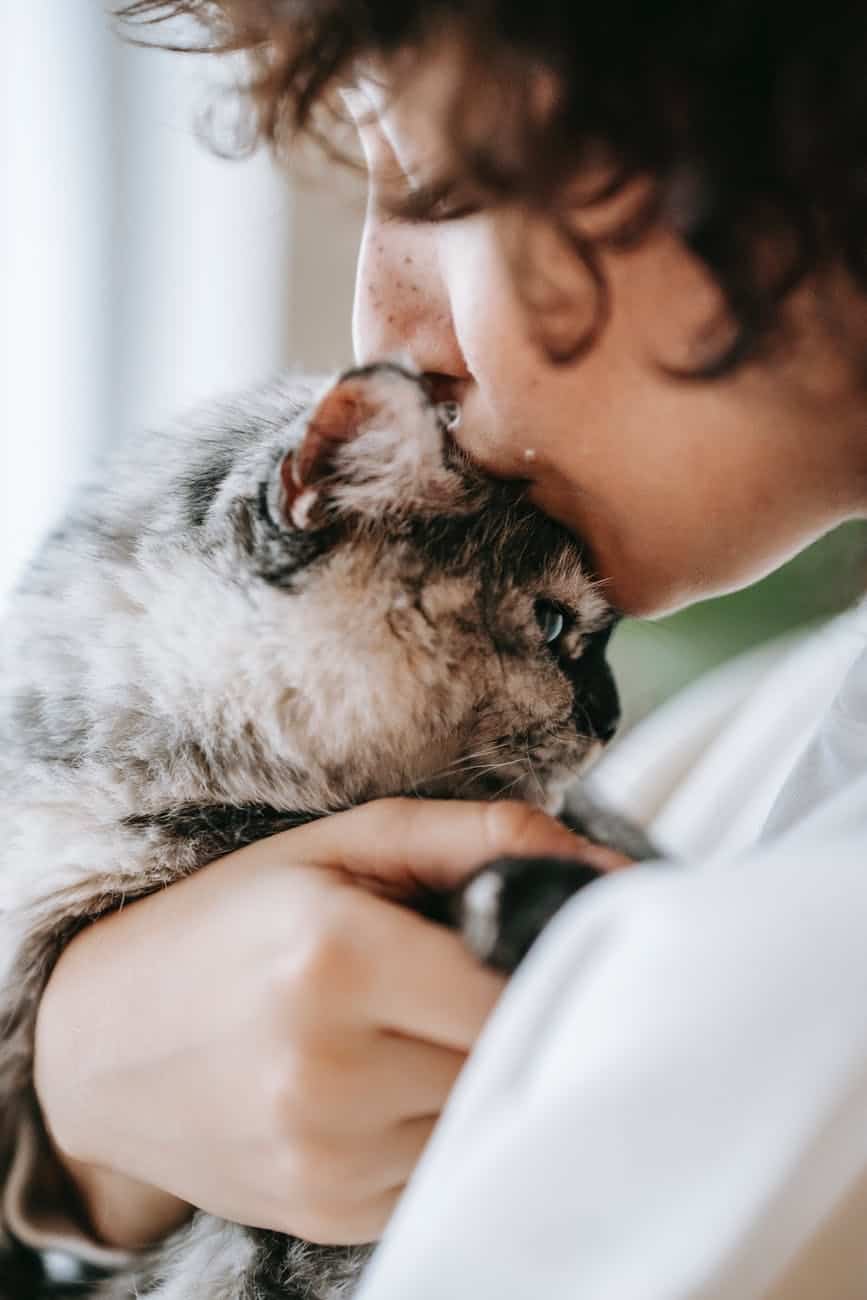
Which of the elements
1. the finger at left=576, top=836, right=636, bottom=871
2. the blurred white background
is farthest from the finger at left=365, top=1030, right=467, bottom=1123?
the blurred white background

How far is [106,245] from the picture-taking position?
1.18 metres

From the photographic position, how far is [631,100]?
0.52 m

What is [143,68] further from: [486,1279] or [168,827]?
[486,1279]

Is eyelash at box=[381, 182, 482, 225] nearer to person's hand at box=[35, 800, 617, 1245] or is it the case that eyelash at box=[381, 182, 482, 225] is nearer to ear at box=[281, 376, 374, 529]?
ear at box=[281, 376, 374, 529]

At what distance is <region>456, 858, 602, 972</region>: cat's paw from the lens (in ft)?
1.57

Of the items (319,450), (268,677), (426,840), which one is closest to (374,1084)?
(426,840)

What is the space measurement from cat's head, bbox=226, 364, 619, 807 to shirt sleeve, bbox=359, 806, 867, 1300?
0.90ft

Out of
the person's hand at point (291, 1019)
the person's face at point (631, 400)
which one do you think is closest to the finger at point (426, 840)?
the person's hand at point (291, 1019)

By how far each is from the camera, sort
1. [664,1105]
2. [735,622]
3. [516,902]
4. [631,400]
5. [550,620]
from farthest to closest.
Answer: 1. [735,622]
2. [550,620]
3. [631,400]
4. [516,902]
5. [664,1105]

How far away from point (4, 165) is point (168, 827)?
777 millimetres

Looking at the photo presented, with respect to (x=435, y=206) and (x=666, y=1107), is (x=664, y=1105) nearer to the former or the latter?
(x=666, y=1107)

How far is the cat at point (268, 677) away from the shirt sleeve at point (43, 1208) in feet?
0.04

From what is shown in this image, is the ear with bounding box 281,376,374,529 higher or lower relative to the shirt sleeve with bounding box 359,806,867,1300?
higher

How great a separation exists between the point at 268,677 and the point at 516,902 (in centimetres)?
23
